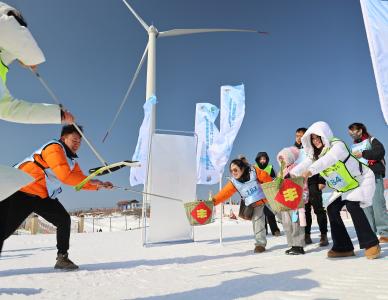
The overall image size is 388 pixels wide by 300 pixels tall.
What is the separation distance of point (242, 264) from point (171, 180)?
3.12 m

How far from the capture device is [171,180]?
6820 mm

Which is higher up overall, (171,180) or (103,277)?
(171,180)

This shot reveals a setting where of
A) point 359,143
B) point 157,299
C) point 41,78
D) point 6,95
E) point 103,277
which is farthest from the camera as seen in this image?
point 359,143

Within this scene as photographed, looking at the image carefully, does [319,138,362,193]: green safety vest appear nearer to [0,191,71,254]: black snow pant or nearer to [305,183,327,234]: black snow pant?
[305,183,327,234]: black snow pant

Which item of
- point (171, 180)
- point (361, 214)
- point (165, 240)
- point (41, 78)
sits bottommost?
point (165, 240)

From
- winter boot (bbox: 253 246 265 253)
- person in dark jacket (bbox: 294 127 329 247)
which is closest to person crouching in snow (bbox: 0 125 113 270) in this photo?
winter boot (bbox: 253 246 265 253)

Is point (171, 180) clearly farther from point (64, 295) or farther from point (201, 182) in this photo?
point (64, 295)

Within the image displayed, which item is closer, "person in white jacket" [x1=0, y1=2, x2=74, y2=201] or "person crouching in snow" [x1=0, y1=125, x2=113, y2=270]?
"person in white jacket" [x1=0, y1=2, x2=74, y2=201]

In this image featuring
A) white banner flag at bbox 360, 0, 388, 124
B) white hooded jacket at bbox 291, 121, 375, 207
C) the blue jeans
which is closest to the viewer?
white banner flag at bbox 360, 0, 388, 124

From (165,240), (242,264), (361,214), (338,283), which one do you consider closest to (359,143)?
(361,214)

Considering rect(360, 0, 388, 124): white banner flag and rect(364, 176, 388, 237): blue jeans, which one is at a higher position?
rect(360, 0, 388, 124): white banner flag

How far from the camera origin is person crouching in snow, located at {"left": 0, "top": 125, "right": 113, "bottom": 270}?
3389mm

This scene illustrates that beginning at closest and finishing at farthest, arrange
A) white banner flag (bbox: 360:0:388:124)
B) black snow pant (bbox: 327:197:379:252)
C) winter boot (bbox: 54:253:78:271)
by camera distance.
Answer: white banner flag (bbox: 360:0:388:124), black snow pant (bbox: 327:197:379:252), winter boot (bbox: 54:253:78:271)

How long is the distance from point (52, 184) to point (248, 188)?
2700 mm
